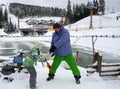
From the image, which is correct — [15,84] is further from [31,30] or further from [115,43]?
[31,30]

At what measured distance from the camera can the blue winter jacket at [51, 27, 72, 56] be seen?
8.07 meters

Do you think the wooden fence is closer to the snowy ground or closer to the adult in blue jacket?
the snowy ground

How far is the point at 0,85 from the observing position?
25.7ft

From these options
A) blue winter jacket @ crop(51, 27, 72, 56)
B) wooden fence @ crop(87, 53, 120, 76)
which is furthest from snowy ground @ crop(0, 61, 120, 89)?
blue winter jacket @ crop(51, 27, 72, 56)

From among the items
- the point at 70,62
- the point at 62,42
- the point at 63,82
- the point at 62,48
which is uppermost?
the point at 62,42

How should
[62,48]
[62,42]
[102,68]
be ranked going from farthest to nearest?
[102,68], [62,48], [62,42]

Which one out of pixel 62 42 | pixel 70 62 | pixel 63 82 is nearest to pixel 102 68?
pixel 70 62

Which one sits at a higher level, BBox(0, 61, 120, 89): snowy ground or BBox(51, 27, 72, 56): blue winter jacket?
BBox(51, 27, 72, 56): blue winter jacket

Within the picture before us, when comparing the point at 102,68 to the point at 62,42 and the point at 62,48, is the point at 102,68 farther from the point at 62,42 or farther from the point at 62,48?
the point at 62,42

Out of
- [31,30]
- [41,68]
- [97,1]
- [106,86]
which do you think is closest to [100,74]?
[106,86]

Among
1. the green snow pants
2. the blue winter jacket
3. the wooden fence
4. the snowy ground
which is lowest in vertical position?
the snowy ground

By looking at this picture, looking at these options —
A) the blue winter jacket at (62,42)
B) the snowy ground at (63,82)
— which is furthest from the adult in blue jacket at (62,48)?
the snowy ground at (63,82)

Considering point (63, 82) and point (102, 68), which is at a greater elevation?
point (102, 68)

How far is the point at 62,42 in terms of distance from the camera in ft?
26.5
